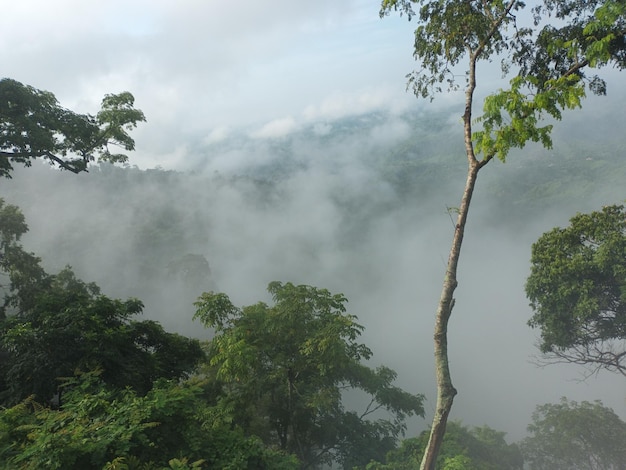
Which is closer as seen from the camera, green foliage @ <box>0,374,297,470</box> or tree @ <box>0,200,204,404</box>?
green foliage @ <box>0,374,297,470</box>

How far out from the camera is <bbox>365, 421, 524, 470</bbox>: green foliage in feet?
37.7

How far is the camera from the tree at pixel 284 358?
11734mm

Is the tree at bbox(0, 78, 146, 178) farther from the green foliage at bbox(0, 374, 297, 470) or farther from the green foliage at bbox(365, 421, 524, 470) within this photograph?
the green foliage at bbox(365, 421, 524, 470)

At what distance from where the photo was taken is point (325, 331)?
11898mm

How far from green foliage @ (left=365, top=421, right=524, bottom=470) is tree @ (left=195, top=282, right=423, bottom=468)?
2.95 m

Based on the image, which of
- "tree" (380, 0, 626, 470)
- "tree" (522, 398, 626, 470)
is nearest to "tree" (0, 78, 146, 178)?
"tree" (380, 0, 626, 470)

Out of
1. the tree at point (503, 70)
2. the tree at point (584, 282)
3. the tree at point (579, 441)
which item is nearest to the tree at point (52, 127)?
the tree at point (503, 70)

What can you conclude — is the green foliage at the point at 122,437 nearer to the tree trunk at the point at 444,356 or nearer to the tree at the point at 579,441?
the tree trunk at the point at 444,356

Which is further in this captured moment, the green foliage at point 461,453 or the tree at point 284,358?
the tree at point 284,358

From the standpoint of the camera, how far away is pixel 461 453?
516 inches

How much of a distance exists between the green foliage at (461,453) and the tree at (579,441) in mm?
3046

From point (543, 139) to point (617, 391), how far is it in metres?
76.4

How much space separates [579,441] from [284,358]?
952 inches

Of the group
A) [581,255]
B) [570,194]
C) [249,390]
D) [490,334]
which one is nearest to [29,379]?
[249,390]
